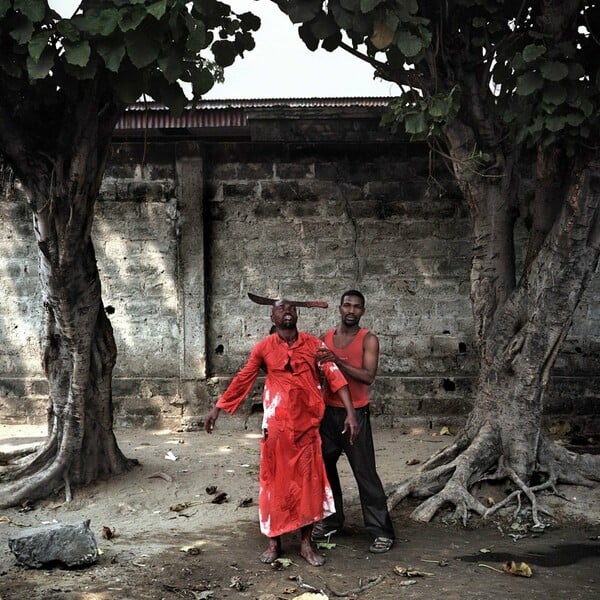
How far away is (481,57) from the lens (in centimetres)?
676

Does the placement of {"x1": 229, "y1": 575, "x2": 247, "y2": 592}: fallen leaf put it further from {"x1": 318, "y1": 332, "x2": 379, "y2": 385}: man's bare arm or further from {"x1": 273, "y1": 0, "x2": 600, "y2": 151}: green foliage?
{"x1": 273, "y1": 0, "x2": 600, "y2": 151}: green foliage

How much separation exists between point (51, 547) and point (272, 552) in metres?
1.32

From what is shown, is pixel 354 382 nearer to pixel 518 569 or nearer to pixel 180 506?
pixel 518 569

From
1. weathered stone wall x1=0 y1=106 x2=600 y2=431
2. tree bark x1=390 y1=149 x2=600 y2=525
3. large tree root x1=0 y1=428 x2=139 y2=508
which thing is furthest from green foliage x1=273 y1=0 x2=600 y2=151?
large tree root x1=0 y1=428 x2=139 y2=508

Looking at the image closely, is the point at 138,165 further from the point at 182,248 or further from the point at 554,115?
the point at 554,115

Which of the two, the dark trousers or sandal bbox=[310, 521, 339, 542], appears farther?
sandal bbox=[310, 521, 339, 542]

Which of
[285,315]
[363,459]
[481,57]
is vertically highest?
[481,57]

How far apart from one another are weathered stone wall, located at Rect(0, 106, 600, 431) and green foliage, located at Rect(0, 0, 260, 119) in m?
3.45

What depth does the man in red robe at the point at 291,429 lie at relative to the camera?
539 centimetres

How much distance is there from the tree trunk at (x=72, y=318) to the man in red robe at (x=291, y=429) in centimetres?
184

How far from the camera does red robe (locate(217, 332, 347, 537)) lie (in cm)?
539

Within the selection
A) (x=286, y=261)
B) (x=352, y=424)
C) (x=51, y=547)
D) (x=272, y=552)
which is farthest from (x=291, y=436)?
(x=286, y=261)

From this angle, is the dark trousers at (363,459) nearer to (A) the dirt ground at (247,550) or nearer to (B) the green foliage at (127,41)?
(A) the dirt ground at (247,550)

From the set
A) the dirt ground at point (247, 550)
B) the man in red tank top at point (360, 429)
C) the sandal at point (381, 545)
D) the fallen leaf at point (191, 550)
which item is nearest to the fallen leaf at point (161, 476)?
the dirt ground at point (247, 550)
